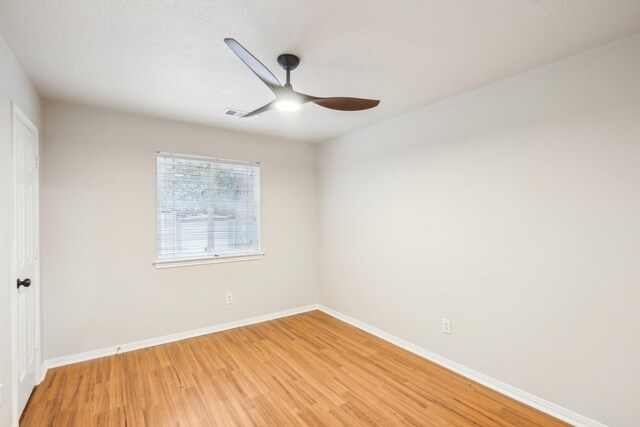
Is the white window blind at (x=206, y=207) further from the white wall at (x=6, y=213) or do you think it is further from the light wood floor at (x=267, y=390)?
the white wall at (x=6, y=213)

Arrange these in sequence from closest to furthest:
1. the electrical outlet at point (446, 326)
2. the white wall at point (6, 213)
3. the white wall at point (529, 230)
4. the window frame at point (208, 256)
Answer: the white wall at point (6, 213) → the white wall at point (529, 230) → the electrical outlet at point (446, 326) → the window frame at point (208, 256)

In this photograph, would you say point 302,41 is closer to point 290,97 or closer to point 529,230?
point 290,97

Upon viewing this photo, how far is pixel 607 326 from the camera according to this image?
77.6 inches

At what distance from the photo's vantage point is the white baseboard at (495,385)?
2.09 meters

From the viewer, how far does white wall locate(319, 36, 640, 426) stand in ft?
6.31

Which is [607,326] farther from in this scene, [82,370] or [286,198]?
[82,370]

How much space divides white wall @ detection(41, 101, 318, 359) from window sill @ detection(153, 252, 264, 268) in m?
0.06

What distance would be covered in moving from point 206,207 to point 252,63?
240cm

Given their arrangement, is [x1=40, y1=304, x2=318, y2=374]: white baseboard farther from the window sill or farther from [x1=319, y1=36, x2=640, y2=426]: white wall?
[x1=319, y1=36, x2=640, y2=426]: white wall

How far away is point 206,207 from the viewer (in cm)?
375

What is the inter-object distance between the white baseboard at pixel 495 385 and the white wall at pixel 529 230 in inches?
2.0

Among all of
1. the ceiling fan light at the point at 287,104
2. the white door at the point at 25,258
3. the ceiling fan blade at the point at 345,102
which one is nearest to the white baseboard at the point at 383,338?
the white door at the point at 25,258

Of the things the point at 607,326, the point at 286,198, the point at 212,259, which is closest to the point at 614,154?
the point at 607,326

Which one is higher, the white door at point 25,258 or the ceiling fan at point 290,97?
the ceiling fan at point 290,97
